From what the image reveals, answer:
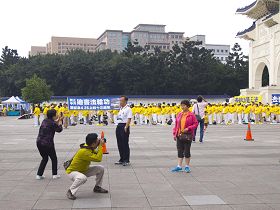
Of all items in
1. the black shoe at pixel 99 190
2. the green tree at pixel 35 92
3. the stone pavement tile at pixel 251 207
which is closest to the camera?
A: the stone pavement tile at pixel 251 207

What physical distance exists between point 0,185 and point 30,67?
63.3 meters

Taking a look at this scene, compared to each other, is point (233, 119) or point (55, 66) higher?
point (55, 66)

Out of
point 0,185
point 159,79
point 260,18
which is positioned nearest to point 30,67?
point 159,79

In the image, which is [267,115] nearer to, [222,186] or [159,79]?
[222,186]

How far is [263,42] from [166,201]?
4484cm

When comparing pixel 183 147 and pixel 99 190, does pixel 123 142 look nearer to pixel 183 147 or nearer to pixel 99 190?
pixel 183 147

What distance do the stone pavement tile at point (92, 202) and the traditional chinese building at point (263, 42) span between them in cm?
3686

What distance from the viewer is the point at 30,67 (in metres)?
67.6

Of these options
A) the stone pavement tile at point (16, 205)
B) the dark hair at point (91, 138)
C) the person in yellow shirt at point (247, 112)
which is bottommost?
the stone pavement tile at point (16, 205)

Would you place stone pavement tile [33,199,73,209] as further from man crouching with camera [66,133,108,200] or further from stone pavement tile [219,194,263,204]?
stone pavement tile [219,194,263,204]

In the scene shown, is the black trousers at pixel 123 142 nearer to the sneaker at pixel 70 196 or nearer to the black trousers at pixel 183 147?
the black trousers at pixel 183 147

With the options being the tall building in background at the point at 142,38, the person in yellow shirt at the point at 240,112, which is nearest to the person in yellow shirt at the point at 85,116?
the person in yellow shirt at the point at 240,112

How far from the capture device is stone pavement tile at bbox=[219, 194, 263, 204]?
6.00m

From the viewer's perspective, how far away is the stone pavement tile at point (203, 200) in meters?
5.96
